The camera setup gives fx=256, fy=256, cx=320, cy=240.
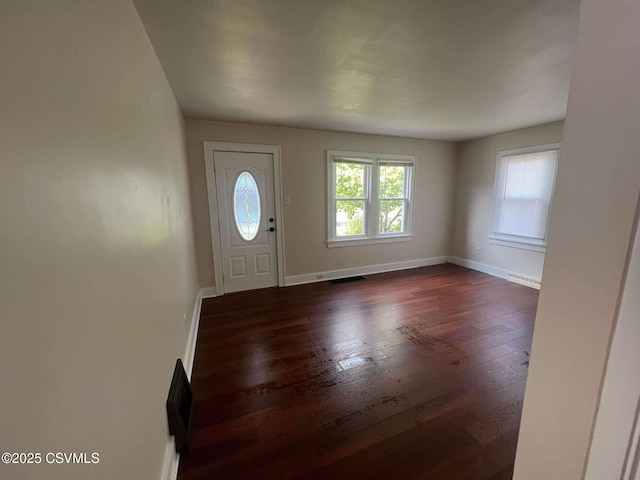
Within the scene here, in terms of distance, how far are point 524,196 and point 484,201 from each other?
662 millimetres

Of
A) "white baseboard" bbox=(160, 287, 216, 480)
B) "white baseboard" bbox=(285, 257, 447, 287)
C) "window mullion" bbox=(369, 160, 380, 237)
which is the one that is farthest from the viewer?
"window mullion" bbox=(369, 160, 380, 237)

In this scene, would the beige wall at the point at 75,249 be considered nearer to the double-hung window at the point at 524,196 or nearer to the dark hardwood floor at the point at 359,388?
the dark hardwood floor at the point at 359,388

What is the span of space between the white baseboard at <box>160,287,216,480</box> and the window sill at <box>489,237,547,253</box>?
4.68 metres

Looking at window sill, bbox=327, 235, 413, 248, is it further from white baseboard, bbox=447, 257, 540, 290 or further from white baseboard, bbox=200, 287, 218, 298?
Answer: white baseboard, bbox=200, 287, 218, 298

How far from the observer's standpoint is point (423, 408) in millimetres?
1731

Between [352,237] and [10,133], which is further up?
[10,133]

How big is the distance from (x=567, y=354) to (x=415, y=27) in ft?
5.76

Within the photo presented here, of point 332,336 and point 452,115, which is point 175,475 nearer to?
point 332,336

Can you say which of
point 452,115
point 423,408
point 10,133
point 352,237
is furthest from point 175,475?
point 452,115

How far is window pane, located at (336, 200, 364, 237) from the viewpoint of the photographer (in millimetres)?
4332

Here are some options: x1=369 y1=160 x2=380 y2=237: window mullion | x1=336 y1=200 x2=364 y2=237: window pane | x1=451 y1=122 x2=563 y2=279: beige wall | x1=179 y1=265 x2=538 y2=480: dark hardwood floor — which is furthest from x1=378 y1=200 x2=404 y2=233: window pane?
x1=179 y1=265 x2=538 y2=480: dark hardwood floor

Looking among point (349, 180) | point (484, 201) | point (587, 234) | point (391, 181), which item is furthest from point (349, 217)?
point (587, 234)

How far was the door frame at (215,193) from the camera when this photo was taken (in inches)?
135

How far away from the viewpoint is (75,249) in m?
0.65
